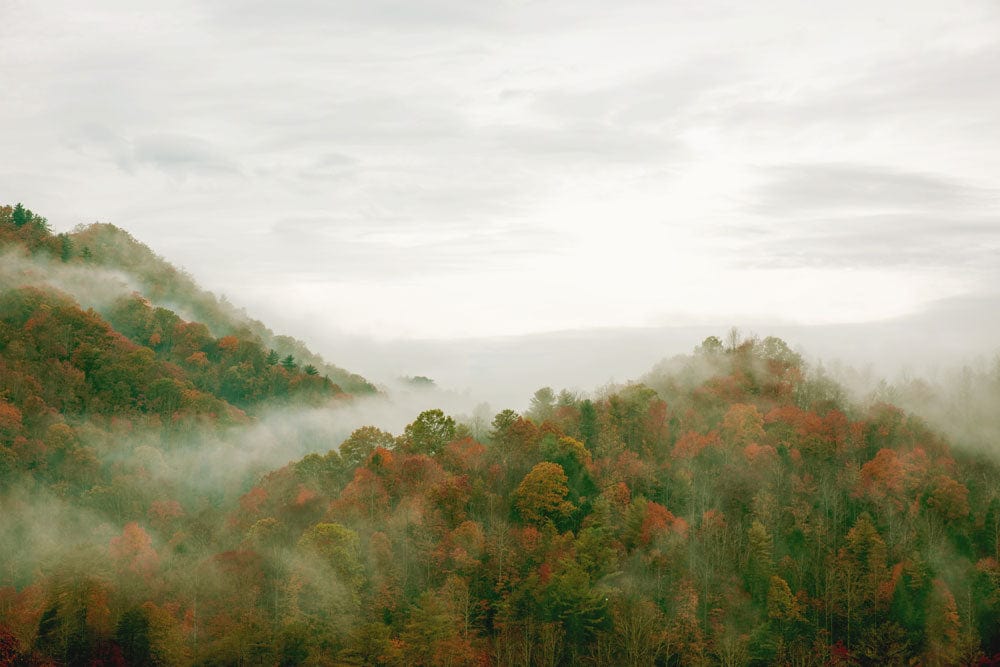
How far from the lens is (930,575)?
80938 millimetres

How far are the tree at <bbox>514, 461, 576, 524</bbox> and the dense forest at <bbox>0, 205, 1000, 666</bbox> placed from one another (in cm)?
27

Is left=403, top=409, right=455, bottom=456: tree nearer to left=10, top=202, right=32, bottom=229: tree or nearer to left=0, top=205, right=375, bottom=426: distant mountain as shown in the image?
left=0, top=205, right=375, bottom=426: distant mountain

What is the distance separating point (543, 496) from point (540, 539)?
4.87 m

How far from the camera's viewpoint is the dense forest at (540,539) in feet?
247

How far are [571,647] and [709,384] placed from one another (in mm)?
55925

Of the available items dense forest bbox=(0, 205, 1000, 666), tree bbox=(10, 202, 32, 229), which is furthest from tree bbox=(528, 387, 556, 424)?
tree bbox=(10, 202, 32, 229)

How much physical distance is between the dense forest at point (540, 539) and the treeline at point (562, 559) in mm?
227

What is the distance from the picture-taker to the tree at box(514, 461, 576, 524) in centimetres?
8962

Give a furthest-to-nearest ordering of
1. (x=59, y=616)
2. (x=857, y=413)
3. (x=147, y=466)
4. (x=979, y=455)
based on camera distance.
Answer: (x=147, y=466) → (x=857, y=413) → (x=979, y=455) → (x=59, y=616)

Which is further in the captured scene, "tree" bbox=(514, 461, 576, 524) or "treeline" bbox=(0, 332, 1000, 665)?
"tree" bbox=(514, 461, 576, 524)

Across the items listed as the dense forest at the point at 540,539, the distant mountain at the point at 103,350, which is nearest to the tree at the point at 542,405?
the dense forest at the point at 540,539

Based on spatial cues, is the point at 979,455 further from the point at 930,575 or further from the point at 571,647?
the point at 571,647

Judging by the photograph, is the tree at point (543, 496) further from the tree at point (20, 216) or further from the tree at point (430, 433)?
the tree at point (20, 216)

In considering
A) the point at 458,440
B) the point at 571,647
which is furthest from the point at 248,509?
the point at 571,647
